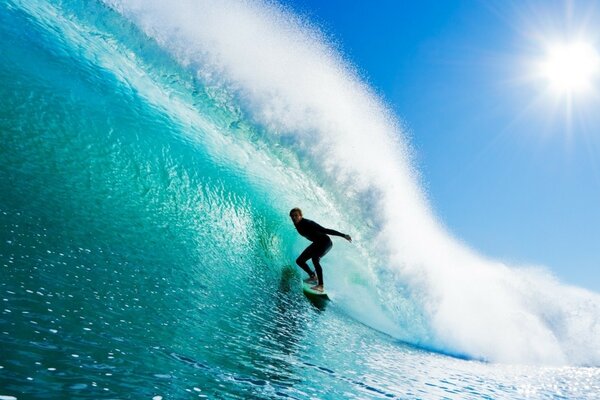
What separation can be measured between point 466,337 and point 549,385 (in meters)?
2.34

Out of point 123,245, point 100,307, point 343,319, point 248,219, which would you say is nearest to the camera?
point 100,307

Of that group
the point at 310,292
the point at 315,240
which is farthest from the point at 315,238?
the point at 310,292

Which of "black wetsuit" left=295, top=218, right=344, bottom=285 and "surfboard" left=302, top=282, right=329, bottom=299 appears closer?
"surfboard" left=302, top=282, right=329, bottom=299

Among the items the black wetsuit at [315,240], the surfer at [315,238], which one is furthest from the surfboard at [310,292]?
the black wetsuit at [315,240]

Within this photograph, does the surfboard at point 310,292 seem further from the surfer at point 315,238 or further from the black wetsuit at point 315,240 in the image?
the black wetsuit at point 315,240

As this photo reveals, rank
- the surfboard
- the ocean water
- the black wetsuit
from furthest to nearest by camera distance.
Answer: the black wetsuit, the surfboard, the ocean water

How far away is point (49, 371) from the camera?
5.24 feet

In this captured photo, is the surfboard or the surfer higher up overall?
the surfer

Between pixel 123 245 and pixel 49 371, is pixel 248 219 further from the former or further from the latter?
pixel 49 371

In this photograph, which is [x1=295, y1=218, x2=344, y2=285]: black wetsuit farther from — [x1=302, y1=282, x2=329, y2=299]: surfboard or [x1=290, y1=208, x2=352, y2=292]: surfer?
[x1=302, y1=282, x2=329, y2=299]: surfboard

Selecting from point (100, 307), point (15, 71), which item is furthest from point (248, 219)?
point (100, 307)

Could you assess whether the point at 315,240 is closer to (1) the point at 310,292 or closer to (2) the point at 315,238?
(2) the point at 315,238

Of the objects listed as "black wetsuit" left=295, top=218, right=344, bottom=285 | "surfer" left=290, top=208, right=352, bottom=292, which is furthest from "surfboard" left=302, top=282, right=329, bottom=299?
"black wetsuit" left=295, top=218, right=344, bottom=285

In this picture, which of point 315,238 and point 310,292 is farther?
point 315,238
